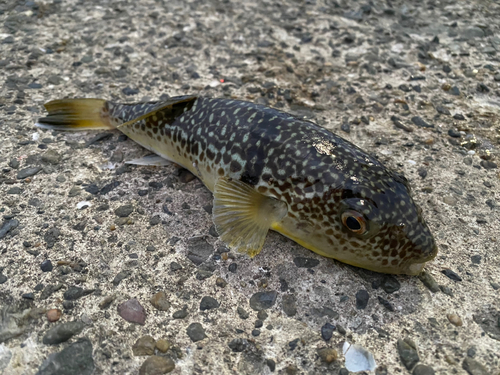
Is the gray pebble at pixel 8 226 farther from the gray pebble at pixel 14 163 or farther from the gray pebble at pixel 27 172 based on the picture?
the gray pebble at pixel 14 163

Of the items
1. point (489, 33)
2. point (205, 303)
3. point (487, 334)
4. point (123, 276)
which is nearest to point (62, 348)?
point (123, 276)

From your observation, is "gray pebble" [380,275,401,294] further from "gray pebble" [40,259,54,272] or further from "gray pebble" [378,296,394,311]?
"gray pebble" [40,259,54,272]

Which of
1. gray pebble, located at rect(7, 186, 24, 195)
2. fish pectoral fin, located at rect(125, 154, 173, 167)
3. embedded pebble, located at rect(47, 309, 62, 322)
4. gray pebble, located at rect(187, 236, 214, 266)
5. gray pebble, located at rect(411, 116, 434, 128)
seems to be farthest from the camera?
gray pebble, located at rect(411, 116, 434, 128)

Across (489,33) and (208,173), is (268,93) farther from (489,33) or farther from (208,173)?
(489,33)

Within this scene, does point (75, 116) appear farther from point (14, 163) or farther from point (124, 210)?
point (124, 210)

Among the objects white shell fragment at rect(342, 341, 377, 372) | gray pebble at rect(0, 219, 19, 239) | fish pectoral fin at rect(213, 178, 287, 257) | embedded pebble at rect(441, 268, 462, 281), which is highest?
fish pectoral fin at rect(213, 178, 287, 257)

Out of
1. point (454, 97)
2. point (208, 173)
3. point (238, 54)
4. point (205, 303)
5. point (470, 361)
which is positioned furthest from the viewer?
point (238, 54)

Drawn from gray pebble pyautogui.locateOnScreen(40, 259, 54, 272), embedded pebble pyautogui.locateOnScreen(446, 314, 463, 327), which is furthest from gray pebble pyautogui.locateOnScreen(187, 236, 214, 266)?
embedded pebble pyautogui.locateOnScreen(446, 314, 463, 327)

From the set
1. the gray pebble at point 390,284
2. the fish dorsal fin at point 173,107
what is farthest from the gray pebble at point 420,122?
the fish dorsal fin at point 173,107
